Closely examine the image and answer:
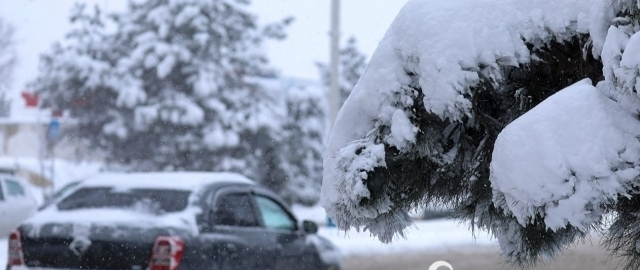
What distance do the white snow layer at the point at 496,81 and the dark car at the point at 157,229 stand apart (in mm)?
3804

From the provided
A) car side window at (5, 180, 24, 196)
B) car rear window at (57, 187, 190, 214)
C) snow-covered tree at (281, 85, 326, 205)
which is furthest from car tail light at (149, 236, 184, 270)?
snow-covered tree at (281, 85, 326, 205)

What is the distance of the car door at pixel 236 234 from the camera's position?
21.9 ft

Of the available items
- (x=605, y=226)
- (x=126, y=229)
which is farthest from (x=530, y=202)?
(x=126, y=229)

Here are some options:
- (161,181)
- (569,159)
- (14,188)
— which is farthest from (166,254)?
(14,188)

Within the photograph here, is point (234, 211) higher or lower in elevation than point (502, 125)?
higher

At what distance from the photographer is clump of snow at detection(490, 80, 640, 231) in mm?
2242

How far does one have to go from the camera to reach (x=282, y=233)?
24.8 ft

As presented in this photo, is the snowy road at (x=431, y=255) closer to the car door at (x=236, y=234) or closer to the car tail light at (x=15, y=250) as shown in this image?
the car tail light at (x=15, y=250)

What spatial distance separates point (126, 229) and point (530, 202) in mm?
4702

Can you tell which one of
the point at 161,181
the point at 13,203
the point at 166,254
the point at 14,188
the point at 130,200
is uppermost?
the point at 14,188

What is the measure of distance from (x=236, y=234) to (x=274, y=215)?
0.90 metres

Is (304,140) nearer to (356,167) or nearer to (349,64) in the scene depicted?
(349,64)

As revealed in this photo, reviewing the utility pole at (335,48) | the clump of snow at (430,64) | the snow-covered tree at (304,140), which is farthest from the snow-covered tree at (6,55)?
the clump of snow at (430,64)

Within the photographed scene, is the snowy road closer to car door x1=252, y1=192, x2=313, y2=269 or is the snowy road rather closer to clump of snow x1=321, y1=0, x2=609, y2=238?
car door x1=252, y1=192, x2=313, y2=269
